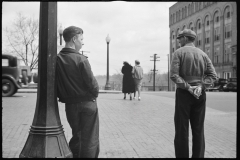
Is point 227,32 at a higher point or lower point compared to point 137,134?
higher

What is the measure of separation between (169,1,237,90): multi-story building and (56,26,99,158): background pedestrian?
43388mm

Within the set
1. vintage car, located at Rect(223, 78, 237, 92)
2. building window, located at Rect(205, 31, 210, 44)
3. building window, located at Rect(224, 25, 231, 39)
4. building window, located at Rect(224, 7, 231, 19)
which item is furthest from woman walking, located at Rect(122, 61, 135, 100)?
building window, located at Rect(205, 31, 210, 44)

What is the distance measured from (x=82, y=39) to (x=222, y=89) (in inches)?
1345

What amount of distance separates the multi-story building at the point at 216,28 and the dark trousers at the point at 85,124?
43474 millimetres

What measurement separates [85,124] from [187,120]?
1.37m

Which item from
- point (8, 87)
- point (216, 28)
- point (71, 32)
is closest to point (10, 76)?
point (8, 87)

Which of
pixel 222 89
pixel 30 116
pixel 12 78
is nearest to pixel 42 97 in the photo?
pixel 30 116

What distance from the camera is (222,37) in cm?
5059

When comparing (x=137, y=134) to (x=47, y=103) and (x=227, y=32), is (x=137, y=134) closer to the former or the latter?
(x=47, y=103)

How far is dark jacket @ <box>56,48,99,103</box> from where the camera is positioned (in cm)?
376

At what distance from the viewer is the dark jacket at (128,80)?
1437 cm

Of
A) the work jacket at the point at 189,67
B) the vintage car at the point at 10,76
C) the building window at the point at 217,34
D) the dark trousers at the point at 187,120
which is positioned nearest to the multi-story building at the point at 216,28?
the building window at the point at 217,34

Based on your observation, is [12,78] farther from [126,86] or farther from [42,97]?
[42,97]

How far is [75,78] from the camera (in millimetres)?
3789
